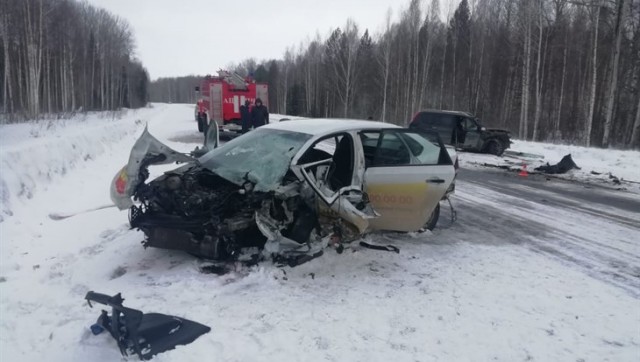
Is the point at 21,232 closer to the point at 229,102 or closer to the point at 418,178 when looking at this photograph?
the point at 418,178

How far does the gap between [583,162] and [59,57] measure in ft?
151

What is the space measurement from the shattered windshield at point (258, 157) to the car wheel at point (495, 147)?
1488 cm

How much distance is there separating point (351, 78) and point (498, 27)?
600 inches

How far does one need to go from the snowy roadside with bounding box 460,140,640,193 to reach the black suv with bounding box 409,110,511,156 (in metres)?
0.43

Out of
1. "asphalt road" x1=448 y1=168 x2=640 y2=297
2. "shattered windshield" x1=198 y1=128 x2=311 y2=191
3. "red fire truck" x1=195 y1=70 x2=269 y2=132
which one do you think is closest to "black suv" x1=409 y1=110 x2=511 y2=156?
"asphalt road" x1=448 y1=168 x2=640 y2=297

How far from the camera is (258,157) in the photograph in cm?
520

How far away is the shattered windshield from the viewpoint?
4.76 m

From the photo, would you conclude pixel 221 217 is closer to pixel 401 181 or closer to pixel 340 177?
pixel 340 177

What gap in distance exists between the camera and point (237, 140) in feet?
19.5

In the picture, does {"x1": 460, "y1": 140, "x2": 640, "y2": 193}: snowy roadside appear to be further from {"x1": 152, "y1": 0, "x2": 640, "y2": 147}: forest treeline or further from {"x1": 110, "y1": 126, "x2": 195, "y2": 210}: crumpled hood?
{"x1": 110, "y1": 126, "x2": 195, "y2": 210}: crumpled hood

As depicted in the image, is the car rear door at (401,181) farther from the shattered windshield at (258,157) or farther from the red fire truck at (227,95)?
the red fire truck at (227,95)

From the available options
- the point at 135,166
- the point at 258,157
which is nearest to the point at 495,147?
the point at 258,157

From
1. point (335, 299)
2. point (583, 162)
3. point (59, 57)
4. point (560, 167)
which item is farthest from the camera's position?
point (59, 57)

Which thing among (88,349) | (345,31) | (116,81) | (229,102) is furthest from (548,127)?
(116,81)
